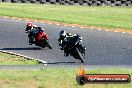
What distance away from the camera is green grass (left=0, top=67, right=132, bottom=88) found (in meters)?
11.9

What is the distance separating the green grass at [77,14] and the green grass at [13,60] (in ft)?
36.3

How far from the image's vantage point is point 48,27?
25797 mm

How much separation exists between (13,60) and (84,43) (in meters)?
5.72

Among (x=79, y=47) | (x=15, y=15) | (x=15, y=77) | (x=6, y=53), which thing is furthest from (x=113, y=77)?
(x=15, y=15)

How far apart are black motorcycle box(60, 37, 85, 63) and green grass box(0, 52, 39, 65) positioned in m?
1.20

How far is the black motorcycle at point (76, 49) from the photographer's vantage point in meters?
15.7

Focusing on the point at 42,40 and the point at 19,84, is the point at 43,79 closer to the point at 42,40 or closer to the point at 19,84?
the point at 19,84

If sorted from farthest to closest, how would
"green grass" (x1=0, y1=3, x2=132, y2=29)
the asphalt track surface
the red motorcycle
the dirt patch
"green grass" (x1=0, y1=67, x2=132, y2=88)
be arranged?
1. "green grass" (x1=0, y1=3, x2=132, y2=29)
2. the red motorcycle
3. the asphalt track surface
4. "green grass" (x1=0, y1=67, x2=132, y2=88)
5. the dirt patch

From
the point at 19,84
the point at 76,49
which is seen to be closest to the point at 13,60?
the point at 76,49

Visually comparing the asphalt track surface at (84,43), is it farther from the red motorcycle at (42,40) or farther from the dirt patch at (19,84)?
the dirt patch at (19,84)

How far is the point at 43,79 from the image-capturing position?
40.7 ft

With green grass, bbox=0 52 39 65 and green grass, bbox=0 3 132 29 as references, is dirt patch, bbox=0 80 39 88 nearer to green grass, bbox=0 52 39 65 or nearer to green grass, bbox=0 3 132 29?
green grass, bbox=0 52 39 65

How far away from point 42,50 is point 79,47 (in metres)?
3.17

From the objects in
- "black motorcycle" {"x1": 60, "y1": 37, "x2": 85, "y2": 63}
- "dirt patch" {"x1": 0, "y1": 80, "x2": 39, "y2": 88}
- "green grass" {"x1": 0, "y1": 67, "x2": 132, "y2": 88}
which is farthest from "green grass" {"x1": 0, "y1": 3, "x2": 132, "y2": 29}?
"dirt patch" {"x1": 0, "y1": 80, "x2": 39, "y2": 88}
